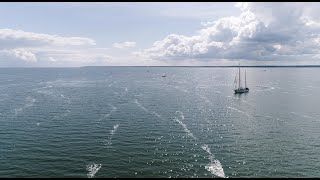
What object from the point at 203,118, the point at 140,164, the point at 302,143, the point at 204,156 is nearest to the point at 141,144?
the point at 140,164

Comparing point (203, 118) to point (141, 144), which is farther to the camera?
point (203, 118)

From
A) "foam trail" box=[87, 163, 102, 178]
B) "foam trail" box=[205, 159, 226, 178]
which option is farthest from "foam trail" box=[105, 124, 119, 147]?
"foam trail" box=[205, 159, 226, 178]

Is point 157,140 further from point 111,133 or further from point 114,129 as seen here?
point 114,129

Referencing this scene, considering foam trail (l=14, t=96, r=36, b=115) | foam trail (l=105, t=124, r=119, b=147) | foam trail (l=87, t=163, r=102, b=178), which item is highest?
foam trail (l=14, t=96, r=36, b=115)

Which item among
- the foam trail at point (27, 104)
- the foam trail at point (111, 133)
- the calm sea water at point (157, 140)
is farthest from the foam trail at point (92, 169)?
the foam trail at point (27, 104)

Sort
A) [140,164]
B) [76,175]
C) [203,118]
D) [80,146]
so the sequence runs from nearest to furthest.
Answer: [76,175]
[140,164]
[80,146]
[203,118]

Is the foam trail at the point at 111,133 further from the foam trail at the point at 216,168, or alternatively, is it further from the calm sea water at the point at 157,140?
the foam trail at the point at 216,168

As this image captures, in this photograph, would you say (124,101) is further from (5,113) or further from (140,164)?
(140,164)

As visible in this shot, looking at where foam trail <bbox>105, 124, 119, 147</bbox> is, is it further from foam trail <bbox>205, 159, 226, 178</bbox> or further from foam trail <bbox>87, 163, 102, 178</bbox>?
foam trail <bbox>205, 159, 226, 178</bbox>
